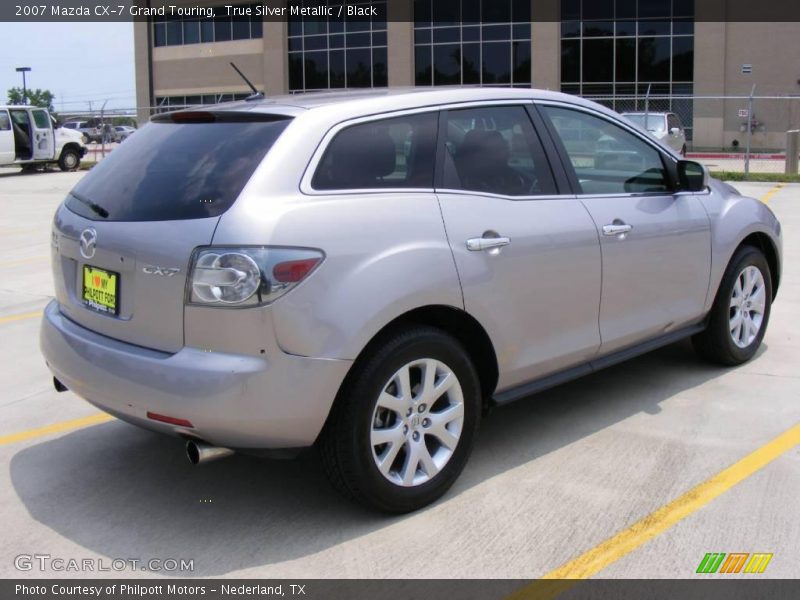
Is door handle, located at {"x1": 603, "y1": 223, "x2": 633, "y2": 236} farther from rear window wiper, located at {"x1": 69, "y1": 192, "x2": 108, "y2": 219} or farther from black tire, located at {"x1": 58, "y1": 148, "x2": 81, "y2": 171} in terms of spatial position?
black tire, located at {"x1": 58, "y1": 148, "x2": 81, "y2": 171}

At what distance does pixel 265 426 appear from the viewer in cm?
330

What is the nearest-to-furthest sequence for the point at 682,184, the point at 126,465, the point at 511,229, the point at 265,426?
1. the point at 265,426
2. the point at 511,229
3. the point at 126,465
4. the point at 682,184

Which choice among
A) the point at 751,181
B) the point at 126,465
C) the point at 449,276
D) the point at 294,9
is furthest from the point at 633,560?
the point at 294,9

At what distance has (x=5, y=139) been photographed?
25.8 m

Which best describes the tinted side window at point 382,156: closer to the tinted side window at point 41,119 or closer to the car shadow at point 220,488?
the car shadow at point 220,488

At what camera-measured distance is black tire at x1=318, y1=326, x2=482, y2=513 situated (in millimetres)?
3443

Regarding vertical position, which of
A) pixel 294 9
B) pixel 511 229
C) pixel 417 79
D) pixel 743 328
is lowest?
pixel 743 328

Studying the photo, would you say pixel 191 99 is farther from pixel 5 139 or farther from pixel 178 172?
pixel 178 172

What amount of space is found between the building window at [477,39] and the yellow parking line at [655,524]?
35013 millimetres

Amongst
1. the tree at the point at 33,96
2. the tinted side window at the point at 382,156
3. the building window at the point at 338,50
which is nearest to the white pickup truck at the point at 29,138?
the building window at the point at 338,50

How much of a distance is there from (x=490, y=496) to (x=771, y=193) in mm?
15772

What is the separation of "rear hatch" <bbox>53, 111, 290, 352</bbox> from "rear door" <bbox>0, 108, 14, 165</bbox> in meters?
24.1

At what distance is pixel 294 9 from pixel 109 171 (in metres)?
40.9

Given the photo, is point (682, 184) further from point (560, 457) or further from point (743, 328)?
point (560, 457)
